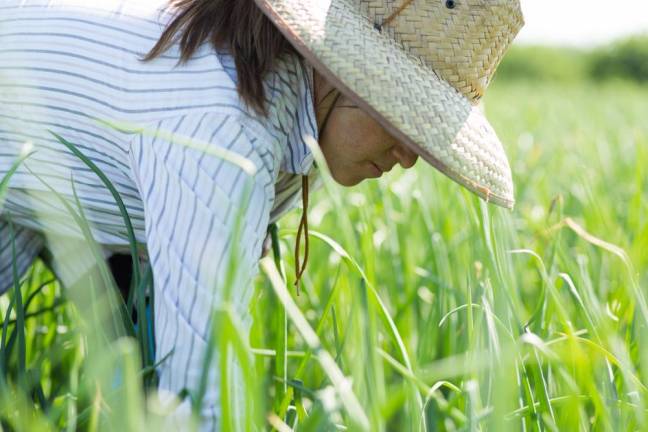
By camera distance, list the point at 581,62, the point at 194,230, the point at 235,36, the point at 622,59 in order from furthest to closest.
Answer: the point at 581,62
the point at 622,59
the point at 235,36
the point at 194,230

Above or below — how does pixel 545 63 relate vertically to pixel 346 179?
above

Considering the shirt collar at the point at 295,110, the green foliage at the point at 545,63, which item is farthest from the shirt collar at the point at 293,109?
the green foliage at the point at 545,63

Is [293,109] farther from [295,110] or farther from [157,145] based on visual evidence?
[157,145]

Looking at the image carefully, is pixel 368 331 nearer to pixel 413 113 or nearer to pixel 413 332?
pixel 413 113

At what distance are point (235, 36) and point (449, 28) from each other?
0.22 meters

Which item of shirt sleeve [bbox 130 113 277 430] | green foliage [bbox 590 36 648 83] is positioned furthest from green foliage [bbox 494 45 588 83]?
shirt sleeve [bbox 130 113 277 430]

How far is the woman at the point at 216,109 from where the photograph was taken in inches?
30.5

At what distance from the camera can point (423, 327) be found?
1.18m

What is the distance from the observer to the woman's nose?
93cm

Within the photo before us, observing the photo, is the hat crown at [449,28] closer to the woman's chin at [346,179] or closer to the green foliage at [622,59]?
the woman's chin at [346,179]

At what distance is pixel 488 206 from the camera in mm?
884

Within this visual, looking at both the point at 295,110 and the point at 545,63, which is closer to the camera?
the point at 295,110

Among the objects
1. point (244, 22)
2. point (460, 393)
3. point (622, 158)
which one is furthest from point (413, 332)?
point (622, 158)

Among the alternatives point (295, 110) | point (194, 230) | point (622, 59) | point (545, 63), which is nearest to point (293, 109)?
point (295, 110)
